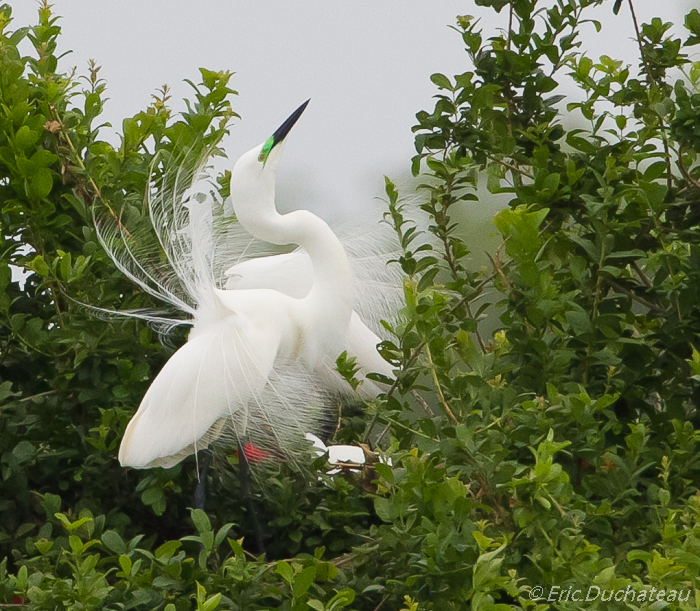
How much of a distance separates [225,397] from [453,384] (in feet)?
3.05

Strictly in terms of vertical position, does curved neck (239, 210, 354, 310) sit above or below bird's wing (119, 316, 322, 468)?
above

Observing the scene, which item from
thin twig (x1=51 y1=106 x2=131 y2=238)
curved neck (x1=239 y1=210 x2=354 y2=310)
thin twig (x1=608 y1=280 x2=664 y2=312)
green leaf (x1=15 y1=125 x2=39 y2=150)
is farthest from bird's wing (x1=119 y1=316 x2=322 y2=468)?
thin twig (x1=608 y1=280 x2=664 y2=312)

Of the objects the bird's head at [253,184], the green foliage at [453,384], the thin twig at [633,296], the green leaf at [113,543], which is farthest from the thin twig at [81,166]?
the thin twig at [633,296]

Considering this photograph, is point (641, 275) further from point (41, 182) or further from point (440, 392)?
point (41, 182)

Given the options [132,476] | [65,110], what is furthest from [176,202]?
[132,476]

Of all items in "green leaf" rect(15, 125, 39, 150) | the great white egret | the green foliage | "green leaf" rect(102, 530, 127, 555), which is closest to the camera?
the green foliage

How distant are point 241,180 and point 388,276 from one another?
0.47 metres

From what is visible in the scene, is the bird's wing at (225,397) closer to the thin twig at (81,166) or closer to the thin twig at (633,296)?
the thin twig at (81,166)

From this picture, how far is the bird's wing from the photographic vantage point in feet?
6.93

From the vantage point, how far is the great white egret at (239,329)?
6.81 feet

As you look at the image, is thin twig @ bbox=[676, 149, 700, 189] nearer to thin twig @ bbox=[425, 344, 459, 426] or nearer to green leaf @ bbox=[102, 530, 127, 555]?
thin twig @ bbox=[425, 344, 459, 426]

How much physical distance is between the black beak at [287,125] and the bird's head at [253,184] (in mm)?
56

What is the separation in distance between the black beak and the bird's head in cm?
6

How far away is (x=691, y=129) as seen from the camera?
1.69 m
